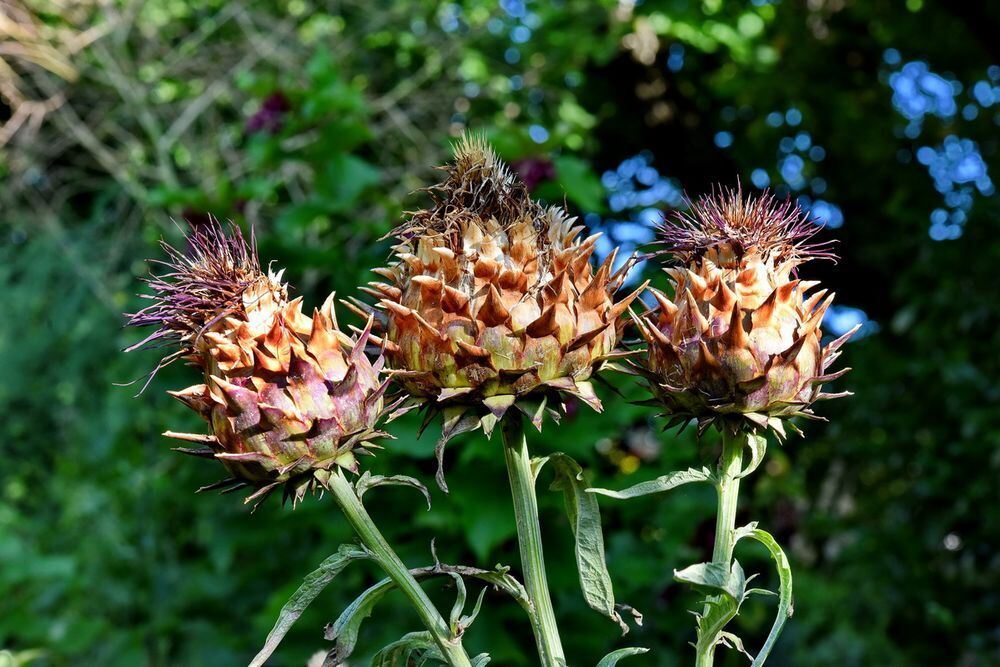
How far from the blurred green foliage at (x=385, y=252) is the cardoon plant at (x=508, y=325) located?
170 centimetres

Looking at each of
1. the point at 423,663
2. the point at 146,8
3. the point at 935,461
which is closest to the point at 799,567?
the point at 935,461

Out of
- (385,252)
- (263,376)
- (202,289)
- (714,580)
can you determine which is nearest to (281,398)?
(263,376)

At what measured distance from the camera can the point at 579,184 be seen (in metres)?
3.61

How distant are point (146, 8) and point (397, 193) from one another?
1850mm

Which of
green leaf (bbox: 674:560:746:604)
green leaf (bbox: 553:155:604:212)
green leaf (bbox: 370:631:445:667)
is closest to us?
green leaf (bbox: 674:560:746:604)

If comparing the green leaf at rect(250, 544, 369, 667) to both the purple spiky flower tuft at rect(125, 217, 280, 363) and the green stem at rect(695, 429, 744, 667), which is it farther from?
the green stem at rect(695, 429, 744, 667)

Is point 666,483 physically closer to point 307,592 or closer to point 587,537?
point 587,537

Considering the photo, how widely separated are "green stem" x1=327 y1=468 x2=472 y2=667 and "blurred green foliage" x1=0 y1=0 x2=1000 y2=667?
5.74 feet

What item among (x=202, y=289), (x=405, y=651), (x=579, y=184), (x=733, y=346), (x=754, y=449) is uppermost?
(x=202, y=289)

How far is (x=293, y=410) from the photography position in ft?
3.87

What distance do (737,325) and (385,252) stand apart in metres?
2.70

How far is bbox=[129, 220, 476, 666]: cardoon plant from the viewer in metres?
1.17

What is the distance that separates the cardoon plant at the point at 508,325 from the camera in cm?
124

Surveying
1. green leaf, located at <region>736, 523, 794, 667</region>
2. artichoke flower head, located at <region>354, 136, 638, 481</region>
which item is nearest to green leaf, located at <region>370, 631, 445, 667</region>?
artichoke flower head, located at <region>354, 136, 638, 481</region>
